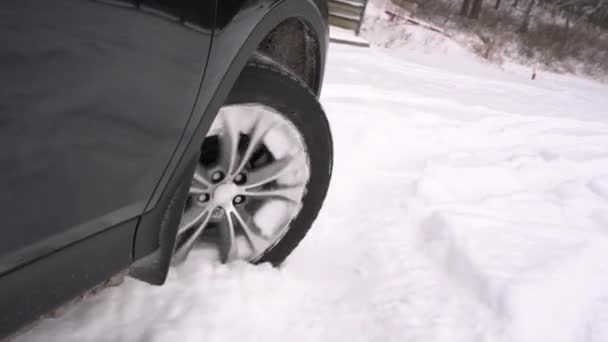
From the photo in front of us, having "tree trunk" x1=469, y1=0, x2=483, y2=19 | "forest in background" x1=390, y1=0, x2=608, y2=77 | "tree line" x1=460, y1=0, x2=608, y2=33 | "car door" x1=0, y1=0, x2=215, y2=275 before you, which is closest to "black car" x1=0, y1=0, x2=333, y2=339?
"car door" x1=0, y1=0, x2=215, y2=275

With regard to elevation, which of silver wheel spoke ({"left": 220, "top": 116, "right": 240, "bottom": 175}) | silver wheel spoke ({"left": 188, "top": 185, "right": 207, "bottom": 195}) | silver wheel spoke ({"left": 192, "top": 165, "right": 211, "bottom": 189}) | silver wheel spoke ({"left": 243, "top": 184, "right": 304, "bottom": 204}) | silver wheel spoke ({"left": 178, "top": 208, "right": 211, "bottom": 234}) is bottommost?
silver wheel spoke ({"left": 178, "top": 208, "right": 211, "bottom": 234})

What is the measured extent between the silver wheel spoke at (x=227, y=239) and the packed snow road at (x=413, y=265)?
62mm

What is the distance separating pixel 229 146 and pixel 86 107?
0.50m

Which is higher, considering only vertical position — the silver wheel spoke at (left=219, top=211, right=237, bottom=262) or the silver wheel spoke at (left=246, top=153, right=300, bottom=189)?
the silver wheel spoke at (left=246, top=153, right=300, bottom=189)

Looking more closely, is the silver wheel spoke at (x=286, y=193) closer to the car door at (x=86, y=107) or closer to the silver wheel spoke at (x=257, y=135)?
the silver wheel spoke at (x=257, y=135)

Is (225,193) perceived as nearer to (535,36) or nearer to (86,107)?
(86,107)

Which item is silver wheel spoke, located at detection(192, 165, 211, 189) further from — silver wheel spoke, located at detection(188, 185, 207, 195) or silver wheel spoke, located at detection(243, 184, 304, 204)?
silver wheel spoke, located at detection(243, 184, 304, 204)

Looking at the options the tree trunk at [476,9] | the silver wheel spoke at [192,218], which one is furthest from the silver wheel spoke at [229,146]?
the tree trunk at [476,9]

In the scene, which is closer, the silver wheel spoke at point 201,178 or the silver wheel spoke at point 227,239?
the silver wheel spoke at point 201,178

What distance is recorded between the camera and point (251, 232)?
1.35 metres

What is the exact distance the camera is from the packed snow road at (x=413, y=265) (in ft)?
4.22

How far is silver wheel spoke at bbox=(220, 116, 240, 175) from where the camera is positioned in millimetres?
1172

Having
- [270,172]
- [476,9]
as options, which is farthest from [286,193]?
[476,9]

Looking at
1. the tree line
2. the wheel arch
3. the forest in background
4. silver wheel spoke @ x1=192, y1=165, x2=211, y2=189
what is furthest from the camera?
the tree line
